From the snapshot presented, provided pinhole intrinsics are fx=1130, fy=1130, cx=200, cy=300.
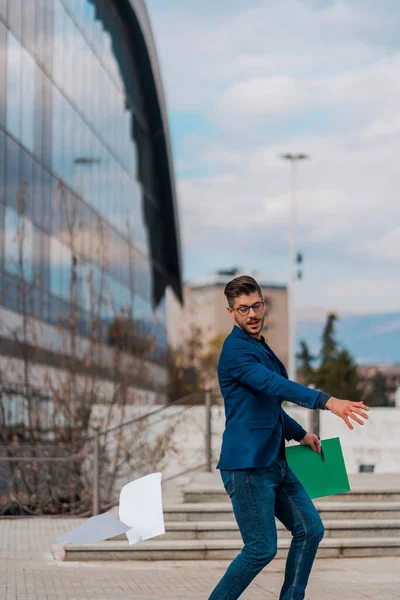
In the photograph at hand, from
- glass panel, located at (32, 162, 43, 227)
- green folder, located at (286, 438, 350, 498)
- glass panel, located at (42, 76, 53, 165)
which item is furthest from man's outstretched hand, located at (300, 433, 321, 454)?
glass panel, located at (42, 76, 53, 165)

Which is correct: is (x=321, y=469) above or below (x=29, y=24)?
below

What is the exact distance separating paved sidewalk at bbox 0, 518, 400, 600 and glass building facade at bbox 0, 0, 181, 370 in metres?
8.18

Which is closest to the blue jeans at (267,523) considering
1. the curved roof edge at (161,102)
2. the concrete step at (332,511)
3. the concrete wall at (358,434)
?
the concrete step at (332,511)

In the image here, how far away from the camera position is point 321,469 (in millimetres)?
5984

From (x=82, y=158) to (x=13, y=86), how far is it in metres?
6.19

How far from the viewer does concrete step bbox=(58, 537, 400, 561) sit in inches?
383

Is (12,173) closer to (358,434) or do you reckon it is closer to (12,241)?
(12,241)

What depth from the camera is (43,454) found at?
51.9ft

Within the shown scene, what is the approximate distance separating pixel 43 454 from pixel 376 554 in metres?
7.00

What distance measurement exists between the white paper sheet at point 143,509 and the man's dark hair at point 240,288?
967mm

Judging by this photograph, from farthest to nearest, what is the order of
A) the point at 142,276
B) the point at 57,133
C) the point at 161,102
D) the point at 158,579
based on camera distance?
the point at 161,102, the point at 142,276, the point at 57,133, the point at 158,579

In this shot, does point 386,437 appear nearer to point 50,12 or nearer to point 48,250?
point 48,250

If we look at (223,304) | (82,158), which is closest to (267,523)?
(82,158)

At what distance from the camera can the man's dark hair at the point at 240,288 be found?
18.6 ft
